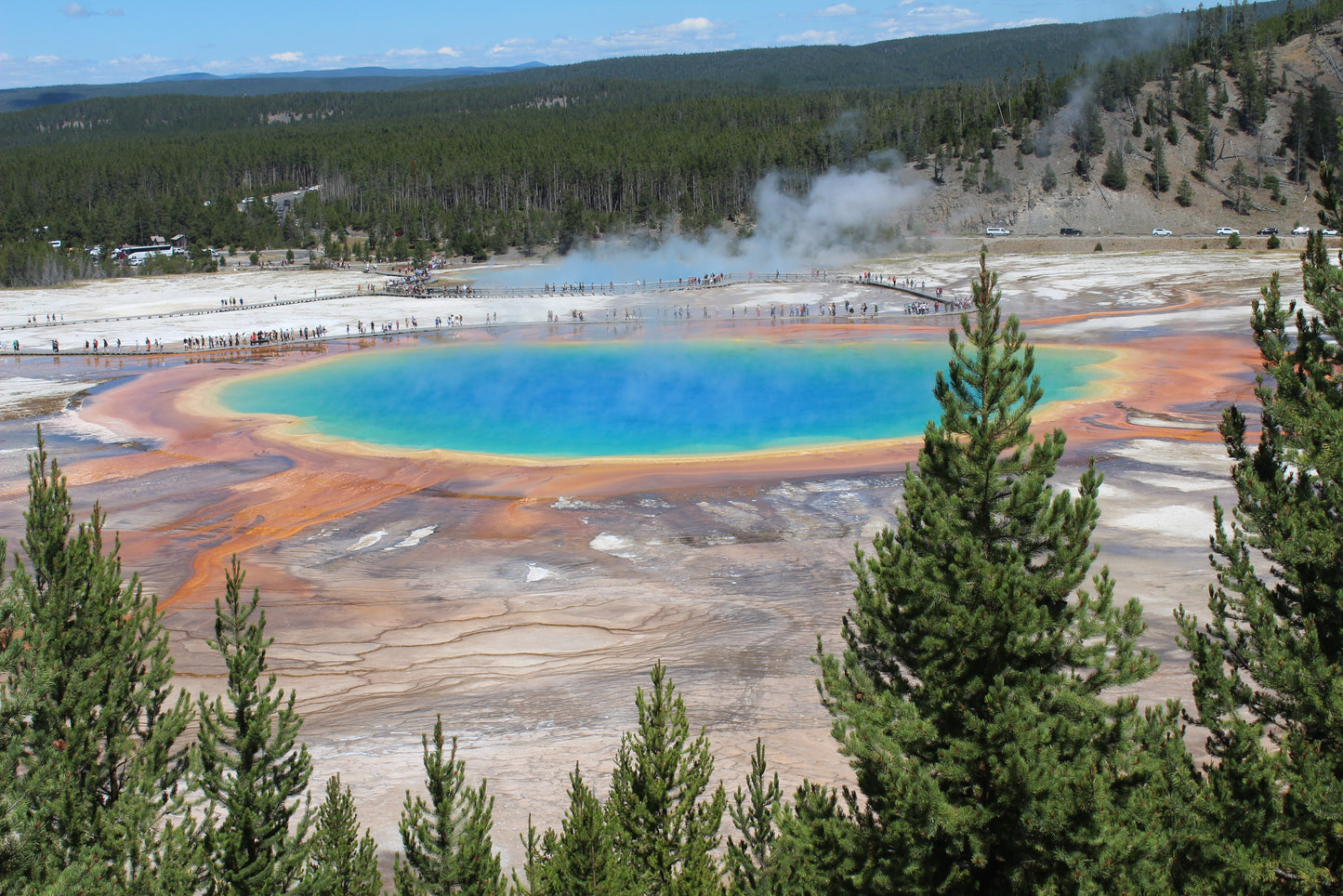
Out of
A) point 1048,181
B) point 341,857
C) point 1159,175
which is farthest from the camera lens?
point 1048,181

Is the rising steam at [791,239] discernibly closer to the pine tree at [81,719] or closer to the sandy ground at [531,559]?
the sandy ground at [531,559]

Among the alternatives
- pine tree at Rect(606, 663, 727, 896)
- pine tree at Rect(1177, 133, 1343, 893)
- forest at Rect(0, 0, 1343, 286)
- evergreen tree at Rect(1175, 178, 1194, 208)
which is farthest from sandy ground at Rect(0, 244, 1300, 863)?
forest at Rect(0, 0, 1343, 286)

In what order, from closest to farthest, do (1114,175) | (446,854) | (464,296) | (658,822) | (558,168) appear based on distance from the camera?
(446,854) → (658,822) → (464,296) → (1114,175) → (558,168)

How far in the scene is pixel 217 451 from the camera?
3262 centimetres

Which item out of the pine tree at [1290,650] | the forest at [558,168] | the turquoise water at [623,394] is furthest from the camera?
the forest at [558,168]

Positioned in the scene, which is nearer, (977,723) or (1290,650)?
(977,723)

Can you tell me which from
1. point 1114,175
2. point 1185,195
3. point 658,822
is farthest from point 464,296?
point 658,822

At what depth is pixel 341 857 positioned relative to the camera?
971 centimetres

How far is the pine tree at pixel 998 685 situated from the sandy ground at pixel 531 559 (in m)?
5.97

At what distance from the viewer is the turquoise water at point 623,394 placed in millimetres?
34000

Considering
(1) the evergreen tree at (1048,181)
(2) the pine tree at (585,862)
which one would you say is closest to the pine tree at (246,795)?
(2) the pine tree at (585,862)

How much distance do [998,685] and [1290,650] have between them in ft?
7.57

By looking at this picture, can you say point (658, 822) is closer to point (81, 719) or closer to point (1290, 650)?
point (81, 719)

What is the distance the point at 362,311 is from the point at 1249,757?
61.2 metres
